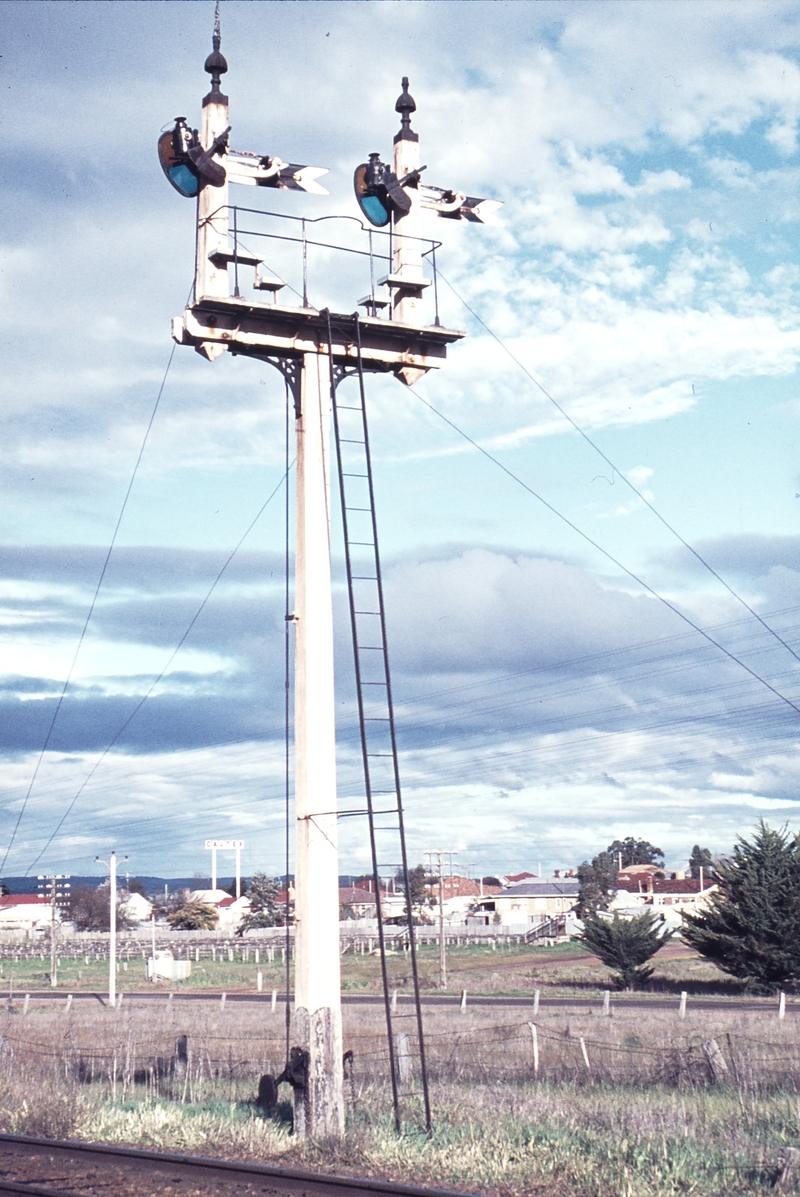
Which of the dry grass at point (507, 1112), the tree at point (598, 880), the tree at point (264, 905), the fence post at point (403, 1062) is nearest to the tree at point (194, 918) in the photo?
the tree at point (264, 905)

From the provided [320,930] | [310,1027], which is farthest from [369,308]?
[310,1027]

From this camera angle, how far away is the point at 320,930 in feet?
44.2

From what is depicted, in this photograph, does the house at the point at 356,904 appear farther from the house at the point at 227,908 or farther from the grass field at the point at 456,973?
the grass field at the point at 456,973

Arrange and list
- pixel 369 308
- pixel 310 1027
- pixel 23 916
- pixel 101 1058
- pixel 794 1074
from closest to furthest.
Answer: pixel 310 1027, pixel 369 308, pixel 794 1074, pixel 101 1058, pixel 23 916

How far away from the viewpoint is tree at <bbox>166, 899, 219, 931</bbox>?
389ft

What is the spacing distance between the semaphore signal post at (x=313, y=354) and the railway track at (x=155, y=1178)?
1.89m

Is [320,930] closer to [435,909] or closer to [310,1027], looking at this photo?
[310,1027]

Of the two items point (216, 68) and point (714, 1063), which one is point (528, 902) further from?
point (216, 68)

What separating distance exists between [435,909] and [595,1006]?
316ft

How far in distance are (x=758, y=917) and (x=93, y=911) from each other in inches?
4201

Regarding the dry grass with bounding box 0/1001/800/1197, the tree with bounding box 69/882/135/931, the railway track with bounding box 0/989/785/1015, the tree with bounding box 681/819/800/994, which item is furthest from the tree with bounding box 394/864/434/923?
the dry grass with bounding box 0/1001/800/1197

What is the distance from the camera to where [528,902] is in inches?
5064

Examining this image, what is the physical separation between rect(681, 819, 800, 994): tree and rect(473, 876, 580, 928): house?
8121cm

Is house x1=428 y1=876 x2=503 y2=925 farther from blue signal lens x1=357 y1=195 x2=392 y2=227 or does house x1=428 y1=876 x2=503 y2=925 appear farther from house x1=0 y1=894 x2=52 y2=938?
blue signal lens x1=357 y1=195 x2=392 y2=227
